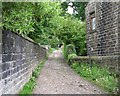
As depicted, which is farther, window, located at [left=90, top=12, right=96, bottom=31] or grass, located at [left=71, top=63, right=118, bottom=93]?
window, located at [left=90, top=12, right=96, bottom=31]

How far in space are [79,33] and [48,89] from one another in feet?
55.1

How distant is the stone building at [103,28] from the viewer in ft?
48.8

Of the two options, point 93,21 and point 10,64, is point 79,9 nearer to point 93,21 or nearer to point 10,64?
point 93,21

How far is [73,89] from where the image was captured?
31.1 feet

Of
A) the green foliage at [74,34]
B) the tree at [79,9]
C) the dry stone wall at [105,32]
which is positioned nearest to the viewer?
the dry stone wall at [105,32]

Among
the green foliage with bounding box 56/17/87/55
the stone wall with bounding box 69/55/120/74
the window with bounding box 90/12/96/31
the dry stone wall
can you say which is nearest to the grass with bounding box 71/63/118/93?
the stone wall with bounding box 69/55/120/74

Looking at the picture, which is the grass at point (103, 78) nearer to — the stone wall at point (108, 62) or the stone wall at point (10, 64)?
the stone wall at point (108, 62)

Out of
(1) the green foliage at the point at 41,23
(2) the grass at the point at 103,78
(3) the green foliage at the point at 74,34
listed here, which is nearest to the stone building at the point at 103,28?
(2) the grass at the point at 103,78

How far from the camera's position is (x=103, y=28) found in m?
16.9

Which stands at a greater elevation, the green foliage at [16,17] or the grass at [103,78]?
the green foliage at [16,17]

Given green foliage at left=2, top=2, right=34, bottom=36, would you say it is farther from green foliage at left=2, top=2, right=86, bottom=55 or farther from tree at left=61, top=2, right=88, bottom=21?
tree at left=61, top=2, right=88, bottom=21

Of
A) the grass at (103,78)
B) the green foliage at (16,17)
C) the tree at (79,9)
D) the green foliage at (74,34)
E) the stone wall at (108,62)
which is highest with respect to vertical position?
the tree at (79,9)

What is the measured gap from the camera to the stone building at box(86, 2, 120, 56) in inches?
586

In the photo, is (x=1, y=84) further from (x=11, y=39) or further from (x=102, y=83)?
(x=102, y=83)
